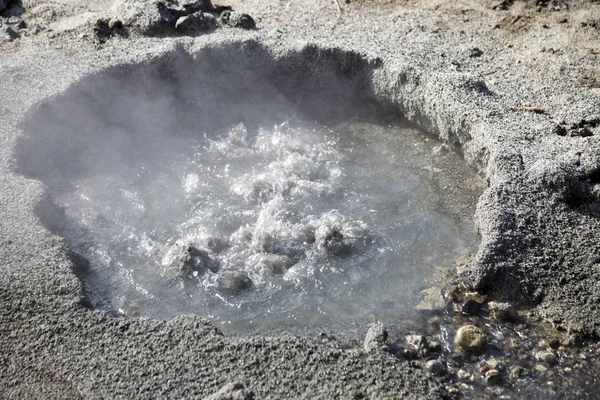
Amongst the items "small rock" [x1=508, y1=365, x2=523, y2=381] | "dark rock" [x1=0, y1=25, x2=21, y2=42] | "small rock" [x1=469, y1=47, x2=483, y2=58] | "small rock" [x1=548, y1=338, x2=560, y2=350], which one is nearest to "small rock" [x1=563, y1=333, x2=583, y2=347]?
"small rock" [x1=548, y1=338, x2=560, y2=350]

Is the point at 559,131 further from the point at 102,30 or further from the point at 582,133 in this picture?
the point at 102,30

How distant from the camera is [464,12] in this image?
5.95m

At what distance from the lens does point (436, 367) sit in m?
3.15

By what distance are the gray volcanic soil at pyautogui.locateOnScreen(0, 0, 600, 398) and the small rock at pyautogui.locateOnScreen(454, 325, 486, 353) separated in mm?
326

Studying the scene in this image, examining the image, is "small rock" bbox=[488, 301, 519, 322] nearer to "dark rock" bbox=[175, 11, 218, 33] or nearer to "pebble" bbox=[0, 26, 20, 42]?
"dark rock" bbox=[175, 11, 218, 33]

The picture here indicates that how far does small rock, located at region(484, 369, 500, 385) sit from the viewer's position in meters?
3.12

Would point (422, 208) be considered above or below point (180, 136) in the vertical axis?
above

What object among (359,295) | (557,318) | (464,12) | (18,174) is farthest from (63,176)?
(464,12)

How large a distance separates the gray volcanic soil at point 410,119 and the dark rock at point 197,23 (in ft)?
0.39

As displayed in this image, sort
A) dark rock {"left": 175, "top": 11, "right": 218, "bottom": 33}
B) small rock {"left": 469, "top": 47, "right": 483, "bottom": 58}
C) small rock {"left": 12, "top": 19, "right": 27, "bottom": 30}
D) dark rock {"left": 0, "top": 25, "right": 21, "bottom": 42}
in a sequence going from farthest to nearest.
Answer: small rock {"left": 12, "top": 19, "right": 27, "bottom": 30}, dark rock {"left": 0, "top": 25, "right": 21, "bottom": 42}, dark rock {"left": 175, "top": 11, "right": 218, "bottom": 33}, small rock {"left": 469, "top": 47, "right": 483, "bottom": 58}

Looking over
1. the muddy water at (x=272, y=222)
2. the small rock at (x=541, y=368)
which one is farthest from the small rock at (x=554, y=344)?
the muddy water at (x=272, y=222)

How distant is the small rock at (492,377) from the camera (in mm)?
3123

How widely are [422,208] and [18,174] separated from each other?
2.68 meters

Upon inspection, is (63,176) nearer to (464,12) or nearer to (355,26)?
(355,26)
